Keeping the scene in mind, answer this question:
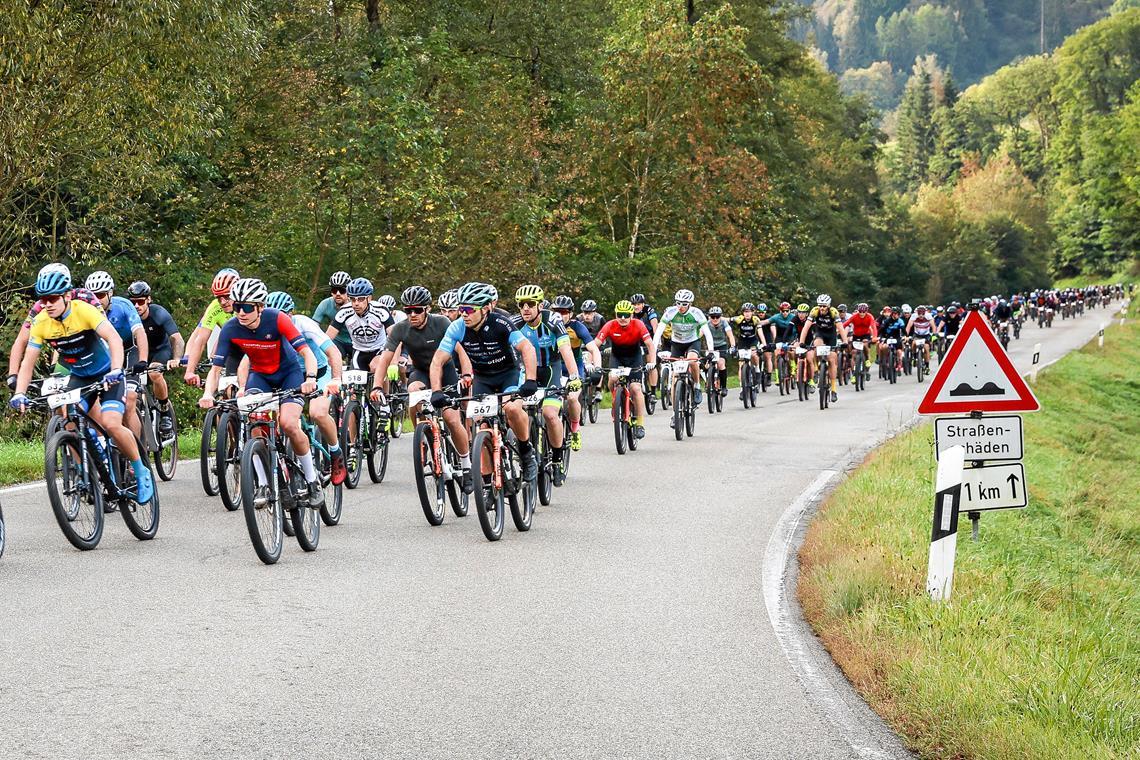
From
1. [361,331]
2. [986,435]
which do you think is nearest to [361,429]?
[361,331]

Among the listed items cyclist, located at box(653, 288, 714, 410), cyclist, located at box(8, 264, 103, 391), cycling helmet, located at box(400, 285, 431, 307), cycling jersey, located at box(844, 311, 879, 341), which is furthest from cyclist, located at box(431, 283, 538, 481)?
cycling jersey, located at box(844, 311, 879, 341)

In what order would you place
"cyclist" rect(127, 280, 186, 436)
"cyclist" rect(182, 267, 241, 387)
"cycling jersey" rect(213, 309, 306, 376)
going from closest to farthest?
"cycling jersey" rect(213, 309, 306, 376)
"cyclist" rect(182, 267, 241, 387)
"cyclist" rect(127, 280, 186, 436)

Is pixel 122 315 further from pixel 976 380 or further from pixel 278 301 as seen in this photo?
pixel 976 380

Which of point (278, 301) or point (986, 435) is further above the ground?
point (278, 301)

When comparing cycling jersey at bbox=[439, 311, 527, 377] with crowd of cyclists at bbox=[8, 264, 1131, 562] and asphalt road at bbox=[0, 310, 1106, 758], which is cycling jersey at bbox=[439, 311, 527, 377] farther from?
asphalt road at bbox=[0, 310, 1106, 758]

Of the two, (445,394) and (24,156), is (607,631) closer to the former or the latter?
(445,394)

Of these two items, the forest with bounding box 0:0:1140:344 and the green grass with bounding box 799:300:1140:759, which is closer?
the green grass with bounding box 799:300:1140:759

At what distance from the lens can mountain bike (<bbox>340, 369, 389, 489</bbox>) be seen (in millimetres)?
14250

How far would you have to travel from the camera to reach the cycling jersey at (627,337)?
19.3 m

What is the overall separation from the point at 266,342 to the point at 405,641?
3899 mm

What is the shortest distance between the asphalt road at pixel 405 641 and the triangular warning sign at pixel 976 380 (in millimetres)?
1683

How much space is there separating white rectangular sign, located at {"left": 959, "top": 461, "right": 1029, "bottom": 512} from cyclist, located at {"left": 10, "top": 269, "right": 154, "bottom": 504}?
231 inches

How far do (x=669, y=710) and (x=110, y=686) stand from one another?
8.16 feet

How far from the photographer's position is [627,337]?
760 inches
